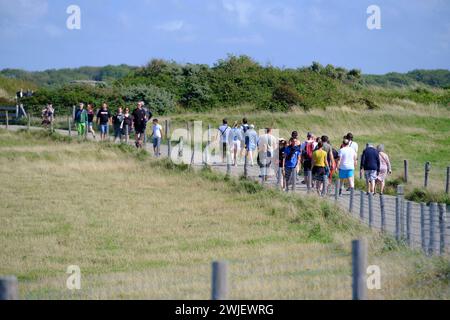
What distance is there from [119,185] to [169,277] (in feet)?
55.9

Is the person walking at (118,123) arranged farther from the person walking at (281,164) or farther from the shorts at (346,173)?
the shorts at (346,173)

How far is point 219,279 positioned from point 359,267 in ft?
6.91

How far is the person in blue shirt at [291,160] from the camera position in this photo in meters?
28.6

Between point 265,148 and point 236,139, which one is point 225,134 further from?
point 265,148

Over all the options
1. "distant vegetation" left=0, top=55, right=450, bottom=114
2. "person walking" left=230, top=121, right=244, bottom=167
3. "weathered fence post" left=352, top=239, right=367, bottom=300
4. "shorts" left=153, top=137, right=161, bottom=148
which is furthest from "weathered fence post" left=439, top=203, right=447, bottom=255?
"distant vegetation" left=0, top=55, right=450, bottom=114

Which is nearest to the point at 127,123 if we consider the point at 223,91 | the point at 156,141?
the point at 156,141

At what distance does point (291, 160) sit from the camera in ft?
94.6

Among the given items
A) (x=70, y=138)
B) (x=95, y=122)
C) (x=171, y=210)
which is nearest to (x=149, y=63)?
(x=95, y=122)

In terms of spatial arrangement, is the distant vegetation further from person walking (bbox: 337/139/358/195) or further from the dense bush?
person walking (bbox: 337/139/358/195)

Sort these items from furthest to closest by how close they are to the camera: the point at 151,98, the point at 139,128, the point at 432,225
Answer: the point at 151,98
the point at 139,128
the point at 432,225

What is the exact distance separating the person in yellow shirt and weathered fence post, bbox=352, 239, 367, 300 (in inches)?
625

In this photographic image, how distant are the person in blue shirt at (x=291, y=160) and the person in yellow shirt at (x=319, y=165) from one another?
788 mm

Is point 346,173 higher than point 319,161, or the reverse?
point 319,161

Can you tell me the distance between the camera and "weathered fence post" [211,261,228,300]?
9.73m
